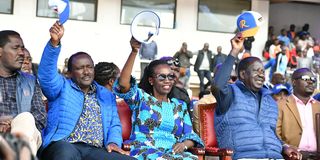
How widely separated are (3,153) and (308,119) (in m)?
4.40

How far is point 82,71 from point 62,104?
1.20ft

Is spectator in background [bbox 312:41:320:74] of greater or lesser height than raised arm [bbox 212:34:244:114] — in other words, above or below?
above

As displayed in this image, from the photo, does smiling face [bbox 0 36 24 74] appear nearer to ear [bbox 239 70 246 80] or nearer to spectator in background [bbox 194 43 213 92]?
ear [bbox 239 70 246 80]

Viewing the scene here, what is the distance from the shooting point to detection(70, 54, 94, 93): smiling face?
5.39m

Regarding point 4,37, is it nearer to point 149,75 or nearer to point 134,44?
point 134,44

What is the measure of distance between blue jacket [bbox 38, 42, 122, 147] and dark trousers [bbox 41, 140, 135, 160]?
14 cm

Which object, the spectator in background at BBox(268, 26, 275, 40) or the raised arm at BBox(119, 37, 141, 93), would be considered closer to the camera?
the raised arm at BBox(119, 37, 141, 93)

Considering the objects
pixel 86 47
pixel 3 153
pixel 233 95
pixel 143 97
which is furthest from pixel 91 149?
pixel 86 47

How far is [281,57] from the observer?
2053 cm

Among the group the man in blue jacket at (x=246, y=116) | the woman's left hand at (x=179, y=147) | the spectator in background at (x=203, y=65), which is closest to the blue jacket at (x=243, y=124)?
the man in blue jacket at (x=246, y=116)

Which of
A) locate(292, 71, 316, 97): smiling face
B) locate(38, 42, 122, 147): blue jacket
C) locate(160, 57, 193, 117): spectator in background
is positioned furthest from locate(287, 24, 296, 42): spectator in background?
locate(38, 42, 122, 147): blue jacket

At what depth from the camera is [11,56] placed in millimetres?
4996

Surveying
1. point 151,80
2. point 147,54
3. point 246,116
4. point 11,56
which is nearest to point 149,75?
point 151,80

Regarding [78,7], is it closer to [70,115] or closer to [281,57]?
[281,57]
